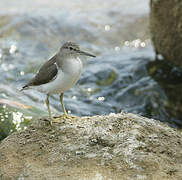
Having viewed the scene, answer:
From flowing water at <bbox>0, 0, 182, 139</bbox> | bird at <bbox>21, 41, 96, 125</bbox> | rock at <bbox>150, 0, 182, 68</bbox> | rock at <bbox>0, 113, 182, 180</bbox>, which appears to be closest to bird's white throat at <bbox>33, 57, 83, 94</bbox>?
bird at <bbox>21, 41, 96, 125</bbox>

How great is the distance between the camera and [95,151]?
468 centimetres

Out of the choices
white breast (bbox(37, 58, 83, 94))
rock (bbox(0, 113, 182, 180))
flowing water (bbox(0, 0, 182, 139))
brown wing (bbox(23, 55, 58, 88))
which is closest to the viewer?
rock (bbox(0, 113, 182, 180))

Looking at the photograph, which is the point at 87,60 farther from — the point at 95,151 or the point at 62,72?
the point at 95,151

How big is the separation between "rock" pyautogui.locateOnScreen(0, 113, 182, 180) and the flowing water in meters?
2.02

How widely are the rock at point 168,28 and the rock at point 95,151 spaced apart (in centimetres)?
547

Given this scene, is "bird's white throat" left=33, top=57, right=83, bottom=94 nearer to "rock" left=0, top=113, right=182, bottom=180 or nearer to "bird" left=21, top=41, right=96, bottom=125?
"bird" left=21, top=41, right=96, bottom=125

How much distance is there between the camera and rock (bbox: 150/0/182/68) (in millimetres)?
10188

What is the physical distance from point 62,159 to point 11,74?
6.90 m

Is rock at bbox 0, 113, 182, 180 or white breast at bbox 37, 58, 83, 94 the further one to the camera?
white breast at bbox 37, 58, 83, 94

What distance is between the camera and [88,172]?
431cm

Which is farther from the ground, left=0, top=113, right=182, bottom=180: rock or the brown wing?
the brown wing

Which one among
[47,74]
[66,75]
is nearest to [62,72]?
[66,75]

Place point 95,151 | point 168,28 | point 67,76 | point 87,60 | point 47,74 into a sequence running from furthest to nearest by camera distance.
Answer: point 87,60 < point 168,28 < point 47,74 < point 67,76 < point 95,151

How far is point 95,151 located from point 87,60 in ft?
27.9
